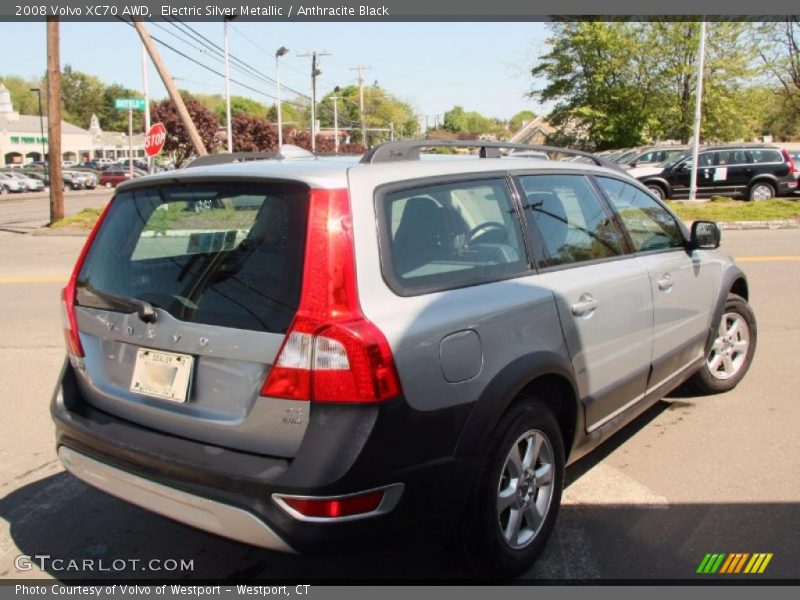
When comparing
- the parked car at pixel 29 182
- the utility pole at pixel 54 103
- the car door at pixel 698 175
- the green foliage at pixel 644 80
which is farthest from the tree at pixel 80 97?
the car door at pixel 698 175

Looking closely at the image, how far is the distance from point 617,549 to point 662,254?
176cm

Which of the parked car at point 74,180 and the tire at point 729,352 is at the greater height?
the parked car at point 74,180

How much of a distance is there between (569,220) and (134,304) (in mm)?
2036

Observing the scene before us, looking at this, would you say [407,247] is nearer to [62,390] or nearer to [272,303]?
[272,303]

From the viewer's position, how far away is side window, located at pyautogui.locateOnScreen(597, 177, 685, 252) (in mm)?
3920

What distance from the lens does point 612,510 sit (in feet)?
11.3

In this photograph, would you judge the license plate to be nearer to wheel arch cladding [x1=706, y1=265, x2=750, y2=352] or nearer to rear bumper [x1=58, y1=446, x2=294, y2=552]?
rear bumper [x1=58, y1=446, x2=294, y2=552]

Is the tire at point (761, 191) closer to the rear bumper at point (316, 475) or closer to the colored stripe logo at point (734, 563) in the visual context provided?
the colored stripe logo at point (734, 563)

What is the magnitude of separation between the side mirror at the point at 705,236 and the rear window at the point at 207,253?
2882 millimetres

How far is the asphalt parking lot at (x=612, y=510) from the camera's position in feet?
9.91

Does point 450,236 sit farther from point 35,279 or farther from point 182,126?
point 182,126

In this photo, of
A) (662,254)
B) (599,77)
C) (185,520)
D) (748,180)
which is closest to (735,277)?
(662,254)

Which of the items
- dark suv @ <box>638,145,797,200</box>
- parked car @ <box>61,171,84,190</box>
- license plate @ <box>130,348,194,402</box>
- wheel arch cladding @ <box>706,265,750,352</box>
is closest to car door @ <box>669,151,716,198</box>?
dark suv @ <box>638,145,797,200</box>

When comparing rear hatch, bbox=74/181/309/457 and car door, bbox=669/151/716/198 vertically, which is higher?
car door, bbox=669/151/716/198
